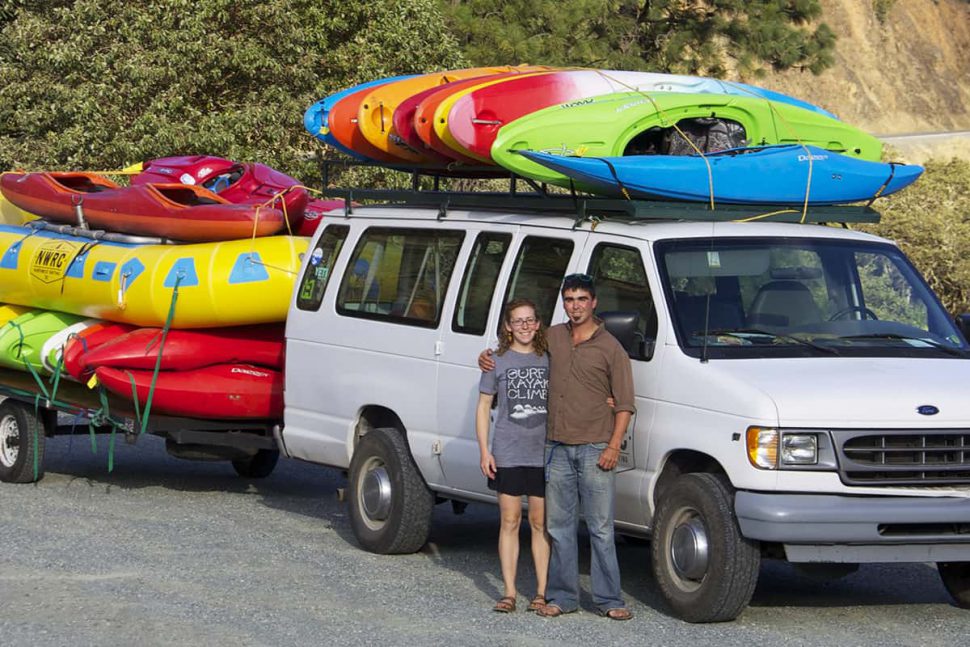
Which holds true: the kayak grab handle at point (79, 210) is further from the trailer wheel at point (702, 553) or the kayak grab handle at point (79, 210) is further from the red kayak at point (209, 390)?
the trailer wheel at point (702, 553)

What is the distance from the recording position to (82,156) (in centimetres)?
2464

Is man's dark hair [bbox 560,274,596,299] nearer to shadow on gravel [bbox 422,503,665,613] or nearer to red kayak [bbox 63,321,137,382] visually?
shadow on gravel [bbox 422,503,665,613]

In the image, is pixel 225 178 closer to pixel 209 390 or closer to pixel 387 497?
pixel 209 390

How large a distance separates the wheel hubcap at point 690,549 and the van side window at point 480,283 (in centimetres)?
187

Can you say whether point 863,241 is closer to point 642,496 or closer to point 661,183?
point 661,183

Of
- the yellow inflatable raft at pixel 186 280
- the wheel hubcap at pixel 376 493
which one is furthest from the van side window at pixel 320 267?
the wheel hubcap at pixel 376 493

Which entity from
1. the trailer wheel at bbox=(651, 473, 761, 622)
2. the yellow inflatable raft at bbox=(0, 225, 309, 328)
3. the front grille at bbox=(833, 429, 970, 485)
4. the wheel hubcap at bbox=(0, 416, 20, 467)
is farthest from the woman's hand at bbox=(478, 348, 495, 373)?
the wheel hubcap at bbox=(0, 416, 20, 467)

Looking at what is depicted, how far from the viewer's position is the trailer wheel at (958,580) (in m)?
8.71

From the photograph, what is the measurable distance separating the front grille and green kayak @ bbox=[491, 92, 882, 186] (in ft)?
6.93

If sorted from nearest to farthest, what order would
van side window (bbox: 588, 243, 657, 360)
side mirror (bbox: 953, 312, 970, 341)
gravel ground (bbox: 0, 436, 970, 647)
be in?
1. gravel ground (bbox: 0, 436, 970, 647)
2. van side window (bbox: 588, 243, 657, 360)
3. side mirror (bbox: 953, 312, 970, 341)

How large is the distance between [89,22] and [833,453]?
19215 millimetres

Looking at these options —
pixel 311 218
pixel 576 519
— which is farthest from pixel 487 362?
pixel 311 218

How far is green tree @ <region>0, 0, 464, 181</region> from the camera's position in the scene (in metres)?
23.8

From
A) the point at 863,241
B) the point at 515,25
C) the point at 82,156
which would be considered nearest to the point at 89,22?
the point at 82,156
